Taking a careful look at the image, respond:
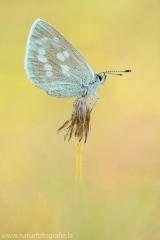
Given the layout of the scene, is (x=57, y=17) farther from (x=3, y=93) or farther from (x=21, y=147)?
(x=21, y=147)

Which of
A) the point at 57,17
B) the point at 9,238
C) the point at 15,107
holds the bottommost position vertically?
the point at 9,238

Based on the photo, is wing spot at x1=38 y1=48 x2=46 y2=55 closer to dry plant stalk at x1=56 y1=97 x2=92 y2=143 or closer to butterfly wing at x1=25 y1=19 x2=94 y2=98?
butterfly wing at x1=25 y1=19 x2=94 y2=98

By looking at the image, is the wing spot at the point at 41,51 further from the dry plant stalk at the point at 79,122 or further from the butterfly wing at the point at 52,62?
the dry plant stalk at the point at 79,122

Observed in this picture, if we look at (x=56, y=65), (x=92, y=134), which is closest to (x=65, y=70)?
(x=56, y=65)

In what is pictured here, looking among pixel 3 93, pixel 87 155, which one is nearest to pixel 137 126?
pixel 87 155

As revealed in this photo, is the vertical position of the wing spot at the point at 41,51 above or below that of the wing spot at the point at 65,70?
above

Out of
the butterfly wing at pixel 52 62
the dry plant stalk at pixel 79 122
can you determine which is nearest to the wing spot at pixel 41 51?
the butterfly wing at pixel 52 62

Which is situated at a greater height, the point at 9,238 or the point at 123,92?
the point at 123,92
